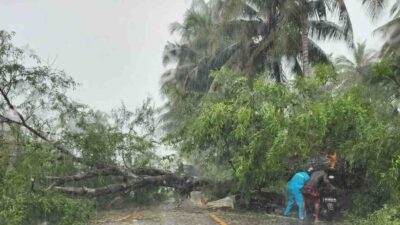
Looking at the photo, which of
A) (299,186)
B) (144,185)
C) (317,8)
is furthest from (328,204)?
(317,8)

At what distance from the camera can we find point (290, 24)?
2162cm

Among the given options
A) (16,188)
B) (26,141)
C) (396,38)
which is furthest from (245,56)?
(16,188)

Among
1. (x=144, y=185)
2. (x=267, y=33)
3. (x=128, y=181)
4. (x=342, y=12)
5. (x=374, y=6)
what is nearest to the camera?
(x=128, y=181)

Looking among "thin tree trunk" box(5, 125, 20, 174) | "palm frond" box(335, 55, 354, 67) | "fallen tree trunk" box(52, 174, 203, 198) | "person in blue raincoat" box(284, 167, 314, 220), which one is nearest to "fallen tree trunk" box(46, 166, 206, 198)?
"fallen tree trunk" box(52, 174, 203, 198)

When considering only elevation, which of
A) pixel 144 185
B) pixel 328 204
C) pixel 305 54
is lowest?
pixel 328 204

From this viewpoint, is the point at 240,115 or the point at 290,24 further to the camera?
the point at 290,24

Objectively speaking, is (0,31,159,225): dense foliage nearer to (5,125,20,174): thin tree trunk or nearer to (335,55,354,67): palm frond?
(5,125,20,174): thin tree trunk

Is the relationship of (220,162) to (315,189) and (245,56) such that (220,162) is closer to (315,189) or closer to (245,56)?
(315,189)

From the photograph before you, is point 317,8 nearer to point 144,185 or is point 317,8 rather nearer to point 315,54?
point 315,54

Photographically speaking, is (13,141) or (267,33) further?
(267,33)

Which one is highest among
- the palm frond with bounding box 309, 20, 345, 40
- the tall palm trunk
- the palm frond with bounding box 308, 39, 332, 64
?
the palm frond with bounding box 309, 20, 345, 40

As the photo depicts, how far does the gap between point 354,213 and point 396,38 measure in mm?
13823

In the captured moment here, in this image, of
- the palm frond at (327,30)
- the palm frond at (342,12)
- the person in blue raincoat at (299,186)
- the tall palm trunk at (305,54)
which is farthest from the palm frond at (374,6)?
the person in blue raincoat at (299,186)

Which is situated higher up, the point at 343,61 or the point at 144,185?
the point at 343,61
